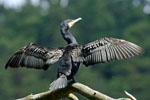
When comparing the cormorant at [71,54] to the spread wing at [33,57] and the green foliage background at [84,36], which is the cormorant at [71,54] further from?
the green foliage background at [84,36]

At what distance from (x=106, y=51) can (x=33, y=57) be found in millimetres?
1058

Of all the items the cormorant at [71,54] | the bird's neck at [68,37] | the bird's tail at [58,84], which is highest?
the bird's neck at [68,37]

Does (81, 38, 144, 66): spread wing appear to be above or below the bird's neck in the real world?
below

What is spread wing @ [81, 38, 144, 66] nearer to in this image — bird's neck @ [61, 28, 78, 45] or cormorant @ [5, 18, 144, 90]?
cormorant @ [5, 18, 144, 90]

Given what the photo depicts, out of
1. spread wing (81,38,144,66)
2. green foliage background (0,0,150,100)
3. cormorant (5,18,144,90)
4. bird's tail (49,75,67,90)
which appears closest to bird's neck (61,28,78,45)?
cormorant (5,18,144,90)

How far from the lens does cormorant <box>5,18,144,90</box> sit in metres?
10.0

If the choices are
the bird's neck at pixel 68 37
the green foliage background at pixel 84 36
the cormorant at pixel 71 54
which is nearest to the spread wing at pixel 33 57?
the cormorant at pixel 71 54

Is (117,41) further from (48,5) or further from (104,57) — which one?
(48,5)

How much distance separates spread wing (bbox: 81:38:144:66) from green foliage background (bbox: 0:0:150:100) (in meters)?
29.9

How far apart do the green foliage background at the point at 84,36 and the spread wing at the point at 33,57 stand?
29.7 meters

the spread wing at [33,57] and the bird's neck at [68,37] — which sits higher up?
the bird's neck at [68,37]

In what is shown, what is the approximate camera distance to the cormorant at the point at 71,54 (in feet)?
32.8

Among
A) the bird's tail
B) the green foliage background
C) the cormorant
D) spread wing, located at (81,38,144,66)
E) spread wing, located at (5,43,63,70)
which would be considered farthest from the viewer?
the green foliage background

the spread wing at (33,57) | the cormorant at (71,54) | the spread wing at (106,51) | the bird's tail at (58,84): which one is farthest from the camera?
the spread wing at (33,57)
